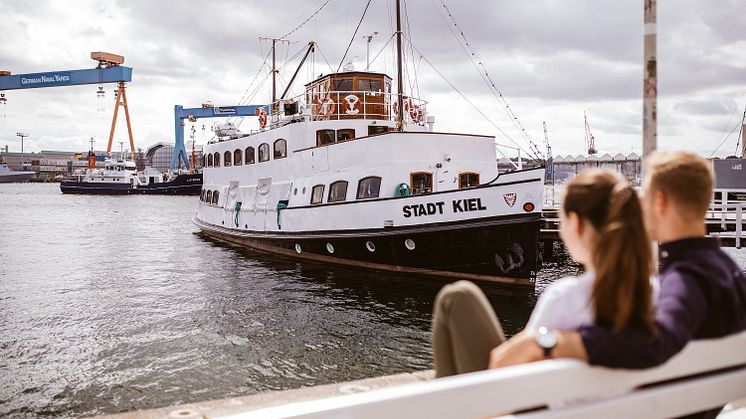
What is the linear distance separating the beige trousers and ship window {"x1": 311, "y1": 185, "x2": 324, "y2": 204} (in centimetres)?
1657

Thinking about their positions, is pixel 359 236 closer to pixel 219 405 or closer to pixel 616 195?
pixel 219 405

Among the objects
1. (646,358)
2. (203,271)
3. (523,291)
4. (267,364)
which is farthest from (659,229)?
(203,271)

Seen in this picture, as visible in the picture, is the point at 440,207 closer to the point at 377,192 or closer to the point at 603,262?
the point at 377,192

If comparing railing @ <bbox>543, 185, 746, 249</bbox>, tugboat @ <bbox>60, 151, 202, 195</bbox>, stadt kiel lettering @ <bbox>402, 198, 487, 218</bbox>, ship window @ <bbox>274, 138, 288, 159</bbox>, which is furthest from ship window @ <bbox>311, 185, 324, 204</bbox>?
tugboat @ <bbox>60, 151, 202, 195</bbox>

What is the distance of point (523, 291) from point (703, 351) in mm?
13606

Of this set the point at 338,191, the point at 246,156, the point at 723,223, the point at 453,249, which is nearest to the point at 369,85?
the point at 338,191

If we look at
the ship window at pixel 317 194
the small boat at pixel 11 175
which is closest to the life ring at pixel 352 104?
the ship window at pixel 317 194

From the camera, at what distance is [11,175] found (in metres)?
166

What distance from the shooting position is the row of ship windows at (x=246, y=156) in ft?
73.7

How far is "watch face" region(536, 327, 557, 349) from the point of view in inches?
86.0

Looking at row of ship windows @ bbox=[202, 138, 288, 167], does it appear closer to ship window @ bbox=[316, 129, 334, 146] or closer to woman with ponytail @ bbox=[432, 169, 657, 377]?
ship window @ bbox=[316, 129, 334, 146]

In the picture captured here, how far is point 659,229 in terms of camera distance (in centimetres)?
246

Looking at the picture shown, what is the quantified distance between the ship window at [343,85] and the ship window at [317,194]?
446cm

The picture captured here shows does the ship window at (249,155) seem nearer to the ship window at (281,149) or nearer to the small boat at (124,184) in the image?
the ship window at (281,149)
